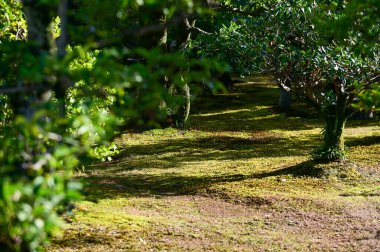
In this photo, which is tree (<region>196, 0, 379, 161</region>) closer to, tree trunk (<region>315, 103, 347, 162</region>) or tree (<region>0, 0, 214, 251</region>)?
tree trunk (<region>315, 103, 347, 162</region>)

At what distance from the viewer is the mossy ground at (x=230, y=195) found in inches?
448

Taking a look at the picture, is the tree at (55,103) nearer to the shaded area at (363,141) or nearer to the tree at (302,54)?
the tree at (302,54)

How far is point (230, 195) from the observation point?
15.9 metres

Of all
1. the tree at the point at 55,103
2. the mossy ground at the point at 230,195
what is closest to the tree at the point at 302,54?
the mossy ground at the point at 230,195

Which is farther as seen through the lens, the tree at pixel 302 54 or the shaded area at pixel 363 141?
the shaded area at pixel 363 141

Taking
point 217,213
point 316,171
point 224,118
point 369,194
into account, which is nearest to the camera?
point 217,213

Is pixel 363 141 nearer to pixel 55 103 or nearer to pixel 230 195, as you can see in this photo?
pixel 230 195

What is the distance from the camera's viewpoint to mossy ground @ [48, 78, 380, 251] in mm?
11391

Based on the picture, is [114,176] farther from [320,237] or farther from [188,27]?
[188,27]

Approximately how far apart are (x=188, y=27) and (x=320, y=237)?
1838cm

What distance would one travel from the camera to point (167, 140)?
26.8m

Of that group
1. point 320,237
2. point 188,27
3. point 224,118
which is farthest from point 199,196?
point 224,118

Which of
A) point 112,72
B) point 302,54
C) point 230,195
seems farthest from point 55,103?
point 302,54

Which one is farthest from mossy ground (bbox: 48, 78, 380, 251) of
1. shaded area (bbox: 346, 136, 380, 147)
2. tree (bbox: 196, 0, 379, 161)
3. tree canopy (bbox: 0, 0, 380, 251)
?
tree (bbox: 196, 0, 379, 161)
